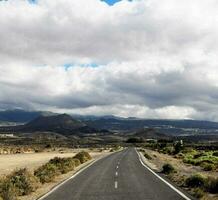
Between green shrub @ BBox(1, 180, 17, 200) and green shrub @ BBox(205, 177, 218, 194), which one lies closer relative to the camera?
green shrub @ BBox(1, 180, 17, 200)

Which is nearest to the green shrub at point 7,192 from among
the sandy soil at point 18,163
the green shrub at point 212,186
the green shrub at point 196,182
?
the green shrub at point 212,186

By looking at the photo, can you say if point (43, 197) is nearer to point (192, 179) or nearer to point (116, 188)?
point (116, 188)

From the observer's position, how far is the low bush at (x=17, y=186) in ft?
62.2

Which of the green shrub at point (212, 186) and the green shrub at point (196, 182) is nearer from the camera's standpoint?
the green shrub at point (212, 186)

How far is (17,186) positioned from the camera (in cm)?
2258

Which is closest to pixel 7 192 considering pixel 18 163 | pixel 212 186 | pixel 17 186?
pixel 17 186

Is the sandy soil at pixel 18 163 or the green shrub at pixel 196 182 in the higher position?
the green shrub at pixel 196 182

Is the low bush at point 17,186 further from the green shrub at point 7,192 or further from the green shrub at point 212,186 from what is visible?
the green shrub at point 212,186

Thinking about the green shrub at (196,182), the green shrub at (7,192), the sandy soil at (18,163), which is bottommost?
the sandy soil at (18,163)

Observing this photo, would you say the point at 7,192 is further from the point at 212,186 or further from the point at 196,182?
the point at 196,182

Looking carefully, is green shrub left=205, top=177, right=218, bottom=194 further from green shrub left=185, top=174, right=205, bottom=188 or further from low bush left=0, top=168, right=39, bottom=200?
low bush left=0, top=168, right=39, bottom=200

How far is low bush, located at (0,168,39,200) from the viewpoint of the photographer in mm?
18944

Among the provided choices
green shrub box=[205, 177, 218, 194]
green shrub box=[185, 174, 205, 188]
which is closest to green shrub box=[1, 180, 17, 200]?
green shrub box=[205, 177, 218, 194]

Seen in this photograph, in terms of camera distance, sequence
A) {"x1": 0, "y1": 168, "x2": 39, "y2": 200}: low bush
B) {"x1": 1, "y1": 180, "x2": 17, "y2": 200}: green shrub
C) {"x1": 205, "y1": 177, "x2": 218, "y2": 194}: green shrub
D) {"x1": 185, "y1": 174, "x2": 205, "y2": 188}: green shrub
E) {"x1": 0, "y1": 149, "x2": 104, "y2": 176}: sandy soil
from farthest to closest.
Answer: {"x1": 0, "y1": 149, "x2": 104, "y2": 176}: sandy soil < {"x1": 185, "y1": 174, "x2": 205, "y2": 188}: green shrub < {"x1": 205, "y1": 177, "x2": 218, "y2": 194}: green shrub < {"x1": 0, "y1": 168, "x2": 39, "y2": 200}: low bush < {"x1": 1, "y1": 180, "x2": 17, "y2": 200}: green shrub
